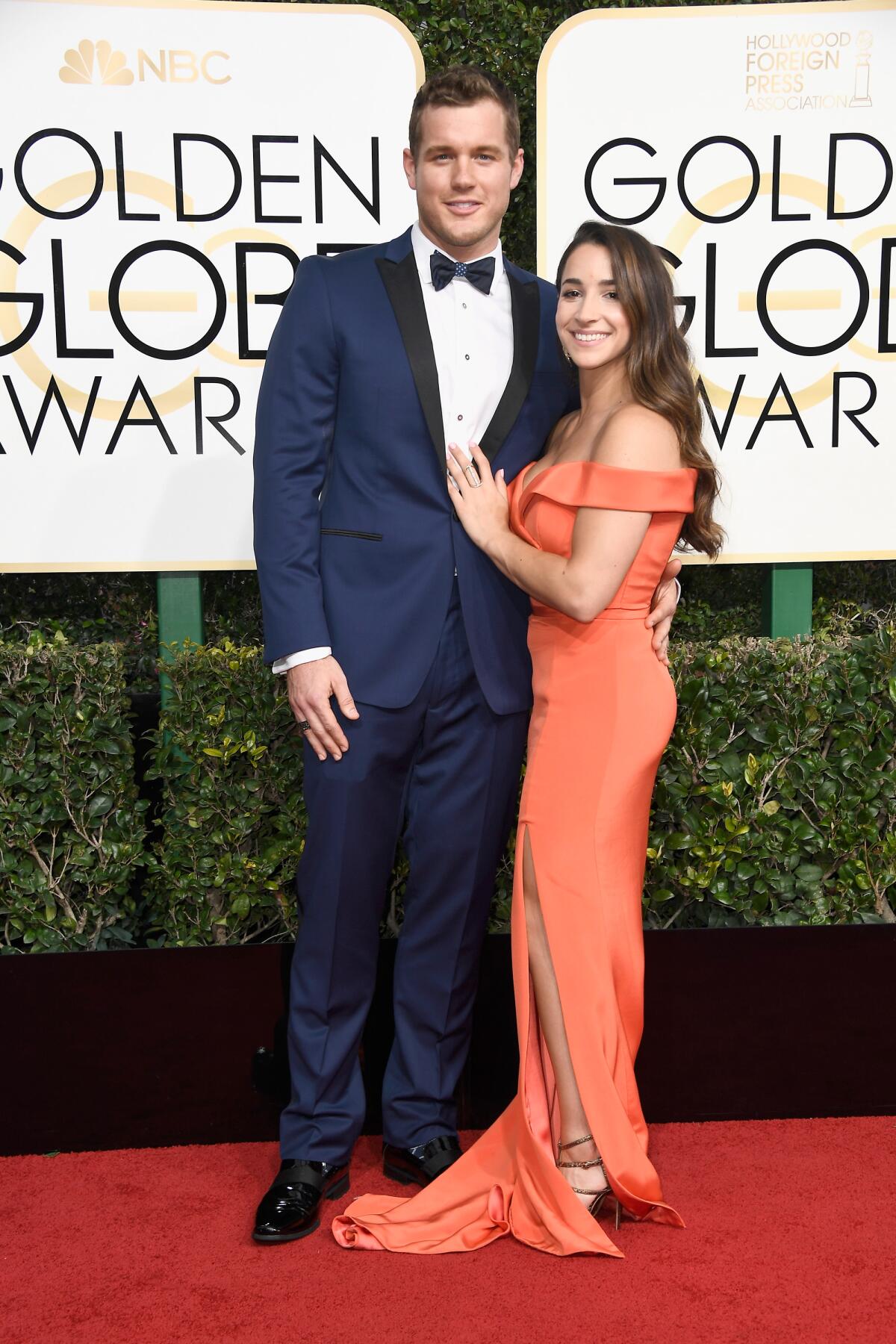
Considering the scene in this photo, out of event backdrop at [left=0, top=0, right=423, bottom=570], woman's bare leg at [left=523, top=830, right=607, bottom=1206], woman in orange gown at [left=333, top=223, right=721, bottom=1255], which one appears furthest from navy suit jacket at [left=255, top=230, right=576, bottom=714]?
event backdrop at [left=0, top=0, right=423, bottom=570]

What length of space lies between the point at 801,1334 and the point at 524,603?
1.48m


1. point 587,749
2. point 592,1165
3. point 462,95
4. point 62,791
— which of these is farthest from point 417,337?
point 592,1165

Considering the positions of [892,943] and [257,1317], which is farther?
[892,943]

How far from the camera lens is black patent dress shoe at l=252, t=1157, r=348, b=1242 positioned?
2.56 meters

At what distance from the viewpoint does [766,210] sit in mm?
3506

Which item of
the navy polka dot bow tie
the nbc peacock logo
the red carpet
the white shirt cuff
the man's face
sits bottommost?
the red carpet

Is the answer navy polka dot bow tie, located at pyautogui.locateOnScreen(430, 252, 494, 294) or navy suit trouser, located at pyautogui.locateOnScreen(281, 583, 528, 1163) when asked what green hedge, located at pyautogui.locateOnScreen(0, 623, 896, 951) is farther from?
navy polka dot bow tie, located at pyautogui.locateOnScreen(430, 252, 494, 294)

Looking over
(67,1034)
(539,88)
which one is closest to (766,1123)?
(67,1034)

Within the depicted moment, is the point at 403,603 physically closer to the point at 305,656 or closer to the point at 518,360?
the point at 305,656

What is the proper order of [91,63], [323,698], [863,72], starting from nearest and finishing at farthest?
[323,698], [91,63], [863,72]

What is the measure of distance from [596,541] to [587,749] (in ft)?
1.40

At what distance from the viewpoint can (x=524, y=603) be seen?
9.07ft

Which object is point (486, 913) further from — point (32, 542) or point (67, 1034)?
point (32, 542)

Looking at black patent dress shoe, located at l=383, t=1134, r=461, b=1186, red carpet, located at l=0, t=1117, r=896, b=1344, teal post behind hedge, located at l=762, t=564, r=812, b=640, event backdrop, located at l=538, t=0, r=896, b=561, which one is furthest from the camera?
teal post behind hedge, located at l=762, t=564, r=812, b=640
